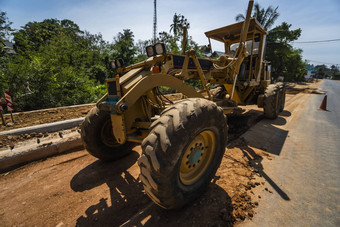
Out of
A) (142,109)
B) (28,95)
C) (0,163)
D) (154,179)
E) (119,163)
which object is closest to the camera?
(154,179)

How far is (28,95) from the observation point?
6.87 meters

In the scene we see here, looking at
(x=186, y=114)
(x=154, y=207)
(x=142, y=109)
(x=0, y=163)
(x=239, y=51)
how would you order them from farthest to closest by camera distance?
1. (x=239, y=51)
2. (x=0, y=163)
3. (x=142, y=109)
4. (x=154, y=207)
5. (x=186, y=114)

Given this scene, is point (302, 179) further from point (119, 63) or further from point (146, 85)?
point (119, 63)

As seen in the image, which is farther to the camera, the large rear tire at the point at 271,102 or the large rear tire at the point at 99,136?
the large rear tire at the point at 271,102

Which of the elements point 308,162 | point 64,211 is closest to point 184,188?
point 64,211

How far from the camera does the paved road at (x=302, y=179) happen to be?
1.94 meters

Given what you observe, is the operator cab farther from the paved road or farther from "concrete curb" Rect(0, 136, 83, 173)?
"concrete curb" Rect(0, 136, 83, 173)

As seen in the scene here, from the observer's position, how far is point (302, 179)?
2.63 meters

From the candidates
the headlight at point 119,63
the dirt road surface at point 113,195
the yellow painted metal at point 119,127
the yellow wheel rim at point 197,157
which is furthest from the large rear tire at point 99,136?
the yellow wheel rim at point 197,157

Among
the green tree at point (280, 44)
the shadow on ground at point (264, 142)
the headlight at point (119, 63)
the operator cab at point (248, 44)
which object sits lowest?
the shadow on ground at point (264, 142)

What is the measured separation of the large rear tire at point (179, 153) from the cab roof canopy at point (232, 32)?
4.00 meters

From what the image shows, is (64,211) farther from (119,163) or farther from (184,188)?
(184,188)

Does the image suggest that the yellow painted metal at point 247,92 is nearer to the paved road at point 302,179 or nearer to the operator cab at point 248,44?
the operator cab at point 248,44

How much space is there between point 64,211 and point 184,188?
5.72 feet
